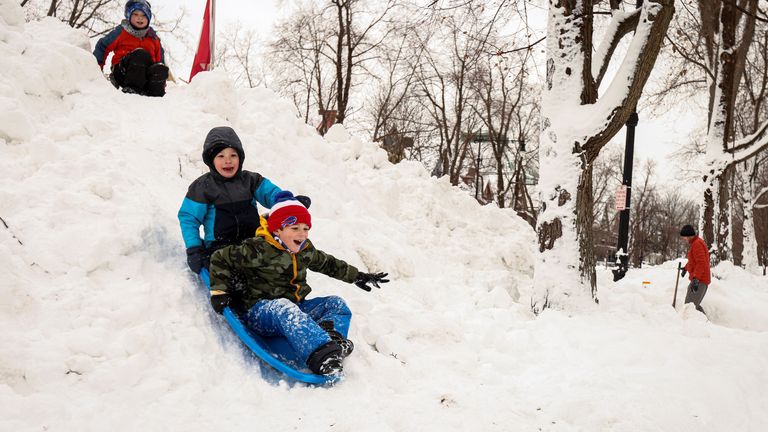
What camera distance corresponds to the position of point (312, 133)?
762cm

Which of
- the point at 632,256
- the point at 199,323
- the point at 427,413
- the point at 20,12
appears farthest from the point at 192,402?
the point at 632,256

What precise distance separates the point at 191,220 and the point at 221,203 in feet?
0.89

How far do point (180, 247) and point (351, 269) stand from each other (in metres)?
1.34

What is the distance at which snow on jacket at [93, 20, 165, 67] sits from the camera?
587 cm

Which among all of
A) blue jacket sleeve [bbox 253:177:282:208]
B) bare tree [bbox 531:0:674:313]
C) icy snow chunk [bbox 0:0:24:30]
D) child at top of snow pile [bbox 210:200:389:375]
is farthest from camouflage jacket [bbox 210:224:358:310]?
icy snow chunk [bbox 0:0:24:30]

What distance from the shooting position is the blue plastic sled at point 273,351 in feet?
9.23

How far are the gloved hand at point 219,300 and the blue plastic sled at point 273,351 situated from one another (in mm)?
78

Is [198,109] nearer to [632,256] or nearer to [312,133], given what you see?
[312,133]

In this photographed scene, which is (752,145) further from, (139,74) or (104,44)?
(104,44)

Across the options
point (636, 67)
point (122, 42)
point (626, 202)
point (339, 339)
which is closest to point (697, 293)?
point (626, 202)

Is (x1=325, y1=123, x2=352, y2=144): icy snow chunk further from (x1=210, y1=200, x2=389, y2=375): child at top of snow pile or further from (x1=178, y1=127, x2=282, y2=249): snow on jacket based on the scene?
(x1=210, y1=200, x2=389, y2=375): child at top of snow pile

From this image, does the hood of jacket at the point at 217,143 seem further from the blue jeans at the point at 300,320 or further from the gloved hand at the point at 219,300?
the blue jeans at the point at 300,320

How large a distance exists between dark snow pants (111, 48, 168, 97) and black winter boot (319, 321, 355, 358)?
447 cm

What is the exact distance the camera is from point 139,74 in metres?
5.84
